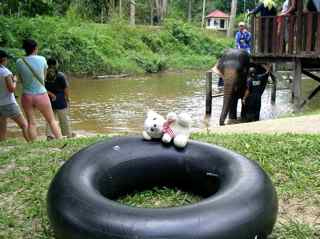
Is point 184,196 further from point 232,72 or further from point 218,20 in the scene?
point 218,20

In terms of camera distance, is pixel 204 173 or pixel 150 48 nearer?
pixel 204 173

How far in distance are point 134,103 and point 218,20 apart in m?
41.3

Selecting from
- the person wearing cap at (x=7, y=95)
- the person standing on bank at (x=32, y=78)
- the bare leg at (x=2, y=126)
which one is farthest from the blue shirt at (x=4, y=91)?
the bare leg at (x=2, y=126)

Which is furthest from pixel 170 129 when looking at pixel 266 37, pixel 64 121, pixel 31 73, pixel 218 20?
pixel 218 20

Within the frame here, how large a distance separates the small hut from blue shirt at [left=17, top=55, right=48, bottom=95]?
156 feet

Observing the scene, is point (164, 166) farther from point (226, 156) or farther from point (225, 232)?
point (225, 232)

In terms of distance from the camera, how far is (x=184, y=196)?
14.0 ft

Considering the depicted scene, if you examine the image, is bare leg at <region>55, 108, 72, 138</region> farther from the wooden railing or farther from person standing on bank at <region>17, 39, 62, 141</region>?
the wooden railing

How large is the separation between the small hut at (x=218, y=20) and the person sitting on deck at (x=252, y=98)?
42240mm

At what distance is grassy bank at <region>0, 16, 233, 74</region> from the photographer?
858 inches

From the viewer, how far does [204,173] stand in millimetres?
4000

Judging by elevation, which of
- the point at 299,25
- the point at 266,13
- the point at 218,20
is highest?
the point at 218,20

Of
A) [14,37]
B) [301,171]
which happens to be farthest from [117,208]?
[14,37]

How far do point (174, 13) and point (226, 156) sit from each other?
146 ft
